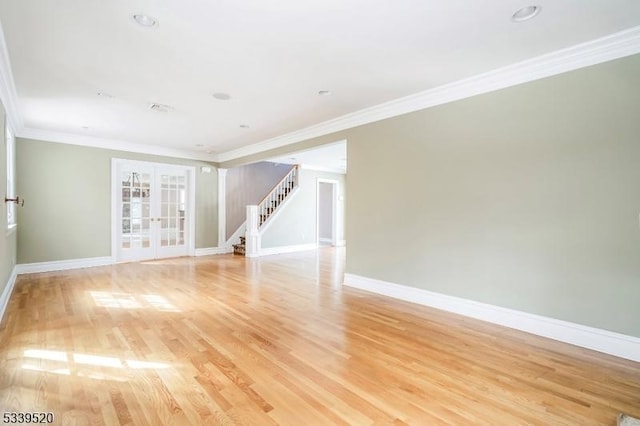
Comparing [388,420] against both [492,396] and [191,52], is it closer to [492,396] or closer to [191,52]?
[492,396]

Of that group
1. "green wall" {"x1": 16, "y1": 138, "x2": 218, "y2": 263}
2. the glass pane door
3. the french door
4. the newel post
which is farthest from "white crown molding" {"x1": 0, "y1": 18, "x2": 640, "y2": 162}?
the newel post

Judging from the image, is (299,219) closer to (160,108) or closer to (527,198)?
(160,108)

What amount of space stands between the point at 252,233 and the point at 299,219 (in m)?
1.75

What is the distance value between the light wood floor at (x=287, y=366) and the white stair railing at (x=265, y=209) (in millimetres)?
3800

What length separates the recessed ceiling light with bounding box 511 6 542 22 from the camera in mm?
2199

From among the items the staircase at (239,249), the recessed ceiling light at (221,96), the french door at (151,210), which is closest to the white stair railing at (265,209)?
the staircase at (239,249)

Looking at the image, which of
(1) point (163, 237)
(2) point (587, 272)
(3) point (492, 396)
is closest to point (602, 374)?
(2) point (587, 272)

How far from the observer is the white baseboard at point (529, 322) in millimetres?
2576

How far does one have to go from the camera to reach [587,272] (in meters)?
2.74

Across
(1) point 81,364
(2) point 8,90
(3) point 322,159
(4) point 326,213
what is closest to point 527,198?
(1) point 81,364

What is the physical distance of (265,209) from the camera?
29.6 ft

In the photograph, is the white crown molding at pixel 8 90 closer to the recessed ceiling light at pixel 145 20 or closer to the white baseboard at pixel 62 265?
the recessed ceiling light at pixel 145 20

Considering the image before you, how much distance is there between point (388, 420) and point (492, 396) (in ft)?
2.60

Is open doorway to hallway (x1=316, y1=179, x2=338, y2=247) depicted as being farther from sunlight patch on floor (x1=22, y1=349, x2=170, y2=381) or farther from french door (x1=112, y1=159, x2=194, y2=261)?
sunlight patch on floor (x1=22, y1=349, x2=170, y2=381)
